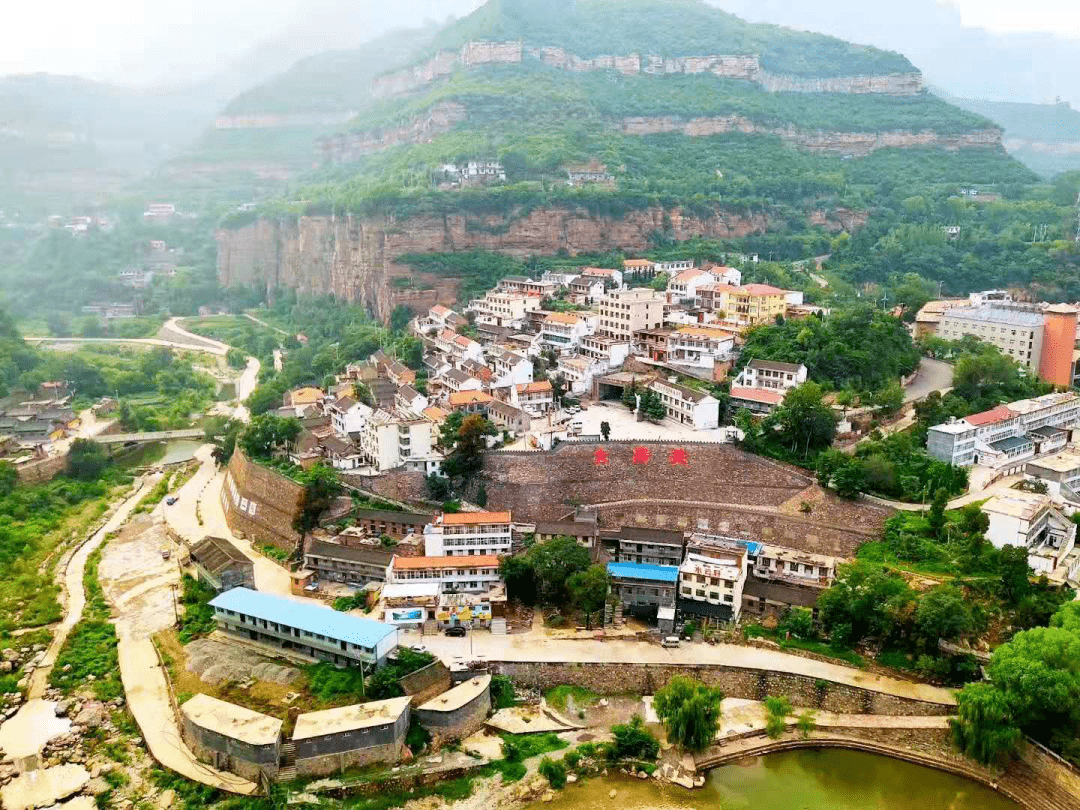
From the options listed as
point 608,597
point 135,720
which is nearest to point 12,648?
point 135,720

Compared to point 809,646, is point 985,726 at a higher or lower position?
higher

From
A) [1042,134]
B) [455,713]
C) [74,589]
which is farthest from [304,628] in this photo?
[1042,134]

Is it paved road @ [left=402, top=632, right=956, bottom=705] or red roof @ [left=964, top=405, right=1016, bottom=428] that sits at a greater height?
red roof @ [left=964, top=405, right=1016, bottom=428]

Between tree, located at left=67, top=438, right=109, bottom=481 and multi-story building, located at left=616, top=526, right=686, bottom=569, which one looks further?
tree, located at left=67, top=438, right=109, bottom=481

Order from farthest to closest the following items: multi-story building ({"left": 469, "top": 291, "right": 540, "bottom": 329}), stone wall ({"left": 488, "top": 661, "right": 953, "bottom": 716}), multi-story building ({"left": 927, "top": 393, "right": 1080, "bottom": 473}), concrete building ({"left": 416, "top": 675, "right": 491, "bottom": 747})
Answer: multi-story building ({"left": 469, "top": 291, "right": 540, "bottom": 329}) → multi-story building ({"left": 927, "top": 393, "right": 1080, "bottom": 473}) → stone wall ({"left": 488, "top": 661, "right": 953, "bottom": 716}) → concrete building ({"left": 416, "top": 675, "right": 491, "bottom": 747})

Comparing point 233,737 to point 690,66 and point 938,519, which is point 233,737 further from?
point 690,66

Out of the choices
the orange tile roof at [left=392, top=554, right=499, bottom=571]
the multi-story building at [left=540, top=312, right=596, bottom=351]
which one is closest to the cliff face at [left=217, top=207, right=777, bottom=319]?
the multi-story building at [left=540, top=312, right=596, bottom=351]

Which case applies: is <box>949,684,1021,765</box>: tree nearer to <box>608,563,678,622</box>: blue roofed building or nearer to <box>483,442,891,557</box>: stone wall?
<box>608,563,678,622</box>: blue roofed building
